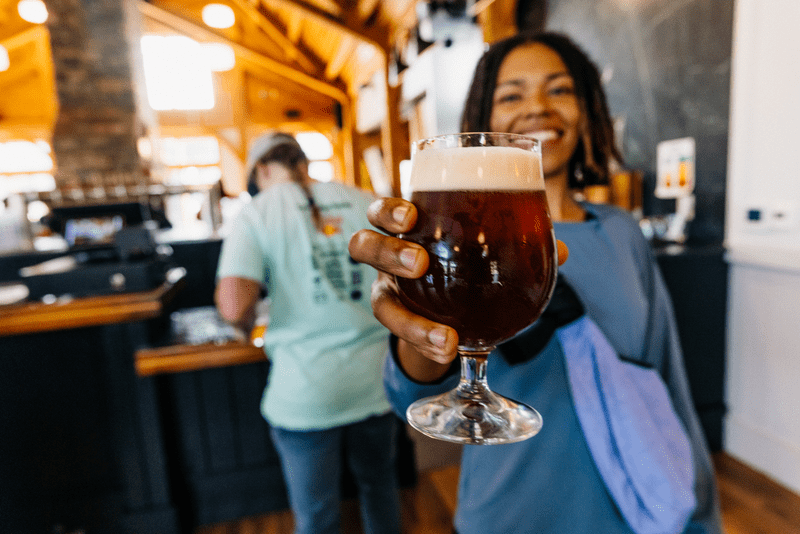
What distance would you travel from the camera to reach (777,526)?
1.92 metres

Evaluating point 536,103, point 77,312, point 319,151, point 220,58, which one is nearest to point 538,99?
point 536,103

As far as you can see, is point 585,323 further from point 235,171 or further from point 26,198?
point 235,171

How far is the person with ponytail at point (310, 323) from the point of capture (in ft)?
4.56

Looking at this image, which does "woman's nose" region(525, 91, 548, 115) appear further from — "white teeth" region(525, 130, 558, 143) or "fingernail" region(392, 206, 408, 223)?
"fingernail" region(392, 206, 408, 223)

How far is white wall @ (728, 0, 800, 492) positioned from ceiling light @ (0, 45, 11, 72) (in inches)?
465

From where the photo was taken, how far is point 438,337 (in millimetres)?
511

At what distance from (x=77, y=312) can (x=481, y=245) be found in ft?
6.21

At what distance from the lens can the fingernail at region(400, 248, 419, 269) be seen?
1.70ft

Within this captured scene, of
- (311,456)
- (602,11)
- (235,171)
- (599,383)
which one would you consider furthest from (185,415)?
(235,171)

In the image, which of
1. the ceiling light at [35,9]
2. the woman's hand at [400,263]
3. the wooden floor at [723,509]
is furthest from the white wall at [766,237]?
the ceiling light at [35,9]

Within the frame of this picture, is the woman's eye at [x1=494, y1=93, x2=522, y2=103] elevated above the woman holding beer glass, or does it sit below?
above

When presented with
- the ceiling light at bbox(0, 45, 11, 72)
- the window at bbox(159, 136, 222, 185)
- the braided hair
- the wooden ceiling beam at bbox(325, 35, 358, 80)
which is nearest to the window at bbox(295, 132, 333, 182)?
the wooden ceiling beam at bbox(325, 35, 358, 80)

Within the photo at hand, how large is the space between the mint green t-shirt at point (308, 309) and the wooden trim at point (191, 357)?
0.55 meters

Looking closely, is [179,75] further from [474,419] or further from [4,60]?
[474,419]
